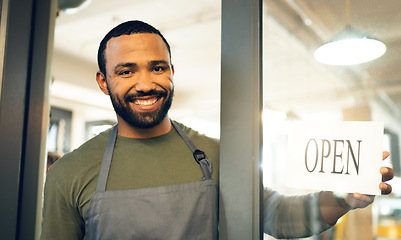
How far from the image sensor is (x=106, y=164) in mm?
949

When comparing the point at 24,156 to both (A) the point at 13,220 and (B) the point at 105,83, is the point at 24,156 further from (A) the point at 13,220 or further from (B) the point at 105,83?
(B) the point at 105,83

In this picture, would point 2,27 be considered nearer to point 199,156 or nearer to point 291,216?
point 199,156

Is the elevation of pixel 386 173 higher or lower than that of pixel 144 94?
lower

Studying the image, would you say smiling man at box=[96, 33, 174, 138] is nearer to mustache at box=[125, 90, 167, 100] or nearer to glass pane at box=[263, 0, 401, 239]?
mustache at box=[125, 90, 167, 100]

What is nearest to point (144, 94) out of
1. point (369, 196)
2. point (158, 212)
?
point (158, 212)

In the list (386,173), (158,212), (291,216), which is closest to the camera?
(386,173)

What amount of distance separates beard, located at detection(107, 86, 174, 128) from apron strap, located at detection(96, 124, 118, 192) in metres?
0.09

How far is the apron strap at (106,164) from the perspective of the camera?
2.99 feet

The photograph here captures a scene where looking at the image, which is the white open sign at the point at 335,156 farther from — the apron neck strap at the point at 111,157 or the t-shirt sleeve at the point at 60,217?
the t-shirt sleeve at the point at 60,217

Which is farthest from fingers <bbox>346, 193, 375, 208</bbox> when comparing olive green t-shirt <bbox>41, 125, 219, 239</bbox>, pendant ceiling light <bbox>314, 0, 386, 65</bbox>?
olive green t-shirt <bbox>41, 125, 219, 239</bbox>

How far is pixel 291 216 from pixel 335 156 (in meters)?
0.16

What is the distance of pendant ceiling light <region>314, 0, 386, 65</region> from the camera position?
0.62 metres

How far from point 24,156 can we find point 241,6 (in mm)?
715

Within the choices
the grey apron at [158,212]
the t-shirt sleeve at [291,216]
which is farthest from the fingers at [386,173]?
the grey apron at [158,212]
